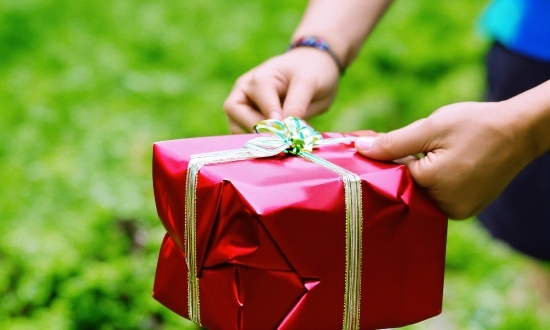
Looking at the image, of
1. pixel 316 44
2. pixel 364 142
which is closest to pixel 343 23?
pixel 316 44

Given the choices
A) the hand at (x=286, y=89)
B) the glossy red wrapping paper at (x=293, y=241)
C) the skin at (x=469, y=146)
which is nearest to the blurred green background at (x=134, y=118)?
the hand at (x=286, y=89)

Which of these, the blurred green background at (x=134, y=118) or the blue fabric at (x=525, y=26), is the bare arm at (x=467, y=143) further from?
the blurred green background at (x=134, y=118)

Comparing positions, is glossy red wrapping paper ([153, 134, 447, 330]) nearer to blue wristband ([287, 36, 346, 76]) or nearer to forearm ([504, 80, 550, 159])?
forearm ([504, 80, 550, 159])

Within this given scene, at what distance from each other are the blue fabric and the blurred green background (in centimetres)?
71

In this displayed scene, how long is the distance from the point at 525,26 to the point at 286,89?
531mm

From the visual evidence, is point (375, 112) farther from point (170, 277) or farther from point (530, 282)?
point (170, 277)

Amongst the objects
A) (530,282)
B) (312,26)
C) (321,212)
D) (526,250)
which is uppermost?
(312,26)

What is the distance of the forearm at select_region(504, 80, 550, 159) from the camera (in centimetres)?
94

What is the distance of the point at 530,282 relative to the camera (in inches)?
77.9

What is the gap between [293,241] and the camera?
839 millimetres

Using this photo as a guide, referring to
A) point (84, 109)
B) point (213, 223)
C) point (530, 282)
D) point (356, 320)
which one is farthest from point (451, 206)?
point (84, 109)

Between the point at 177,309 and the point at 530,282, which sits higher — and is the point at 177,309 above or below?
above

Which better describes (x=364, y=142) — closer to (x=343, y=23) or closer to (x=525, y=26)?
(x=343, y=23)

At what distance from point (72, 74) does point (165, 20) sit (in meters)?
0.64
